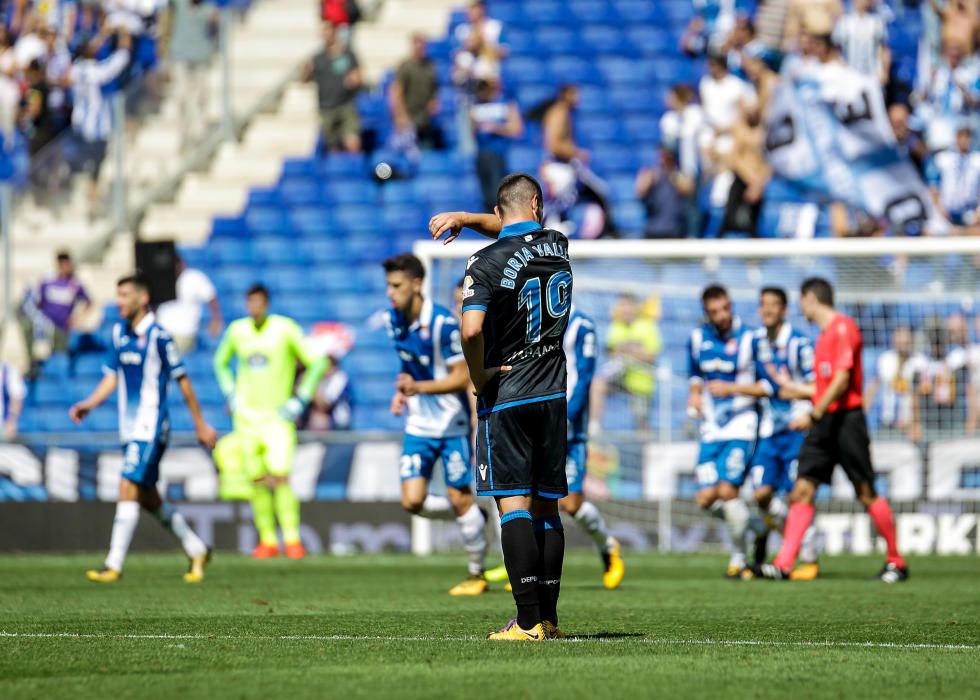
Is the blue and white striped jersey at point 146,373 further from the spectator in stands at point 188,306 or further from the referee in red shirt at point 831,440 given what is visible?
the spectator in stands at point 188,306

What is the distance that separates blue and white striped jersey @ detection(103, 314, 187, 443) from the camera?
13.5 metres

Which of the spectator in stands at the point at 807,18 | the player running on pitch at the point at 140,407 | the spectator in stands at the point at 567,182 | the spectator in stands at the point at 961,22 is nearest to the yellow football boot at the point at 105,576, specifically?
the player running on pitch at the point at 140,407

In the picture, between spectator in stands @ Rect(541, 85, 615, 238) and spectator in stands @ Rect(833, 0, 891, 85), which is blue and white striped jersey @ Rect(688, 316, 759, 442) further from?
spectator in stands @ Rect(833, 0, 891, 85)

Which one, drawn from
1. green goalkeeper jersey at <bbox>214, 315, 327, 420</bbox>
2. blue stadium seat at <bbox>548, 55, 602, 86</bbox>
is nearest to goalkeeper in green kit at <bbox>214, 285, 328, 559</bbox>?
green goalkeeper jersey at <bbox>214, 315, 327, 420</bbox>

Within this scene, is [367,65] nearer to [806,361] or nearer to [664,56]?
[664,56]

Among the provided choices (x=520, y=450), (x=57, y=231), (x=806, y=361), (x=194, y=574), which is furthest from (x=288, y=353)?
(x=520, y=450)

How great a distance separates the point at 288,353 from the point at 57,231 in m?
6.90

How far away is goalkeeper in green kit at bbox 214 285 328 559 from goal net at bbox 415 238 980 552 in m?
1.72

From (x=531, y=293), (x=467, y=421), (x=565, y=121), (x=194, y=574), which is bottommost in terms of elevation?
(x=194, y=574)

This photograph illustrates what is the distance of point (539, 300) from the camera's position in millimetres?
8055

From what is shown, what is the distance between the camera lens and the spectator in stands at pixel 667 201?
2206cm

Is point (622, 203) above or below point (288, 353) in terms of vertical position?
above

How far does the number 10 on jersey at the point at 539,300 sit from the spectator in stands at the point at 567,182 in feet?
46.5

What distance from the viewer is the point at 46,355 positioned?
22453 mm
